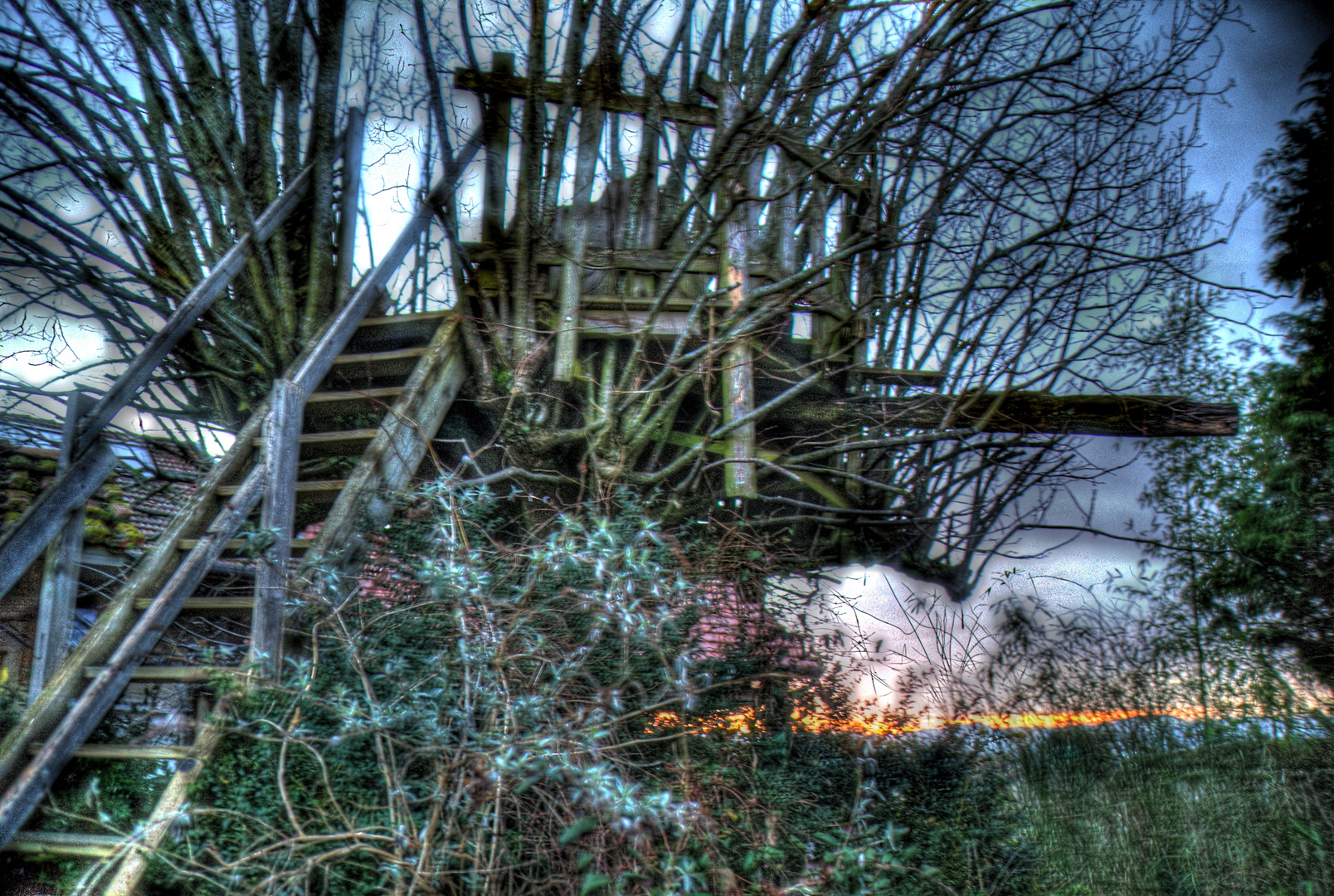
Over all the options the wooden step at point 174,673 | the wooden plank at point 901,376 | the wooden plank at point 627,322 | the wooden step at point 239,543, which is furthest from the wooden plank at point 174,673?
the wooden plank at point 901,376

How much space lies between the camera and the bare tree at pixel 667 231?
487 centimetres

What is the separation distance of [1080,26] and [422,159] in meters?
4.99

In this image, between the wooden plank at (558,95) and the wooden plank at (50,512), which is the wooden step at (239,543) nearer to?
the wooden plank at (50,512)

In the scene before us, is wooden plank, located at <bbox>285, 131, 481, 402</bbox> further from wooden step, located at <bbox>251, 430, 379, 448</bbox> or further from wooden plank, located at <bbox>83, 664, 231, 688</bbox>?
wooden plank, located at <bbox>83, 664, 231, 688</bbox>

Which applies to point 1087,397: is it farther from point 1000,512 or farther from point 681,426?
point 681,426

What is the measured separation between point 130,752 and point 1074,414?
5.64 metres

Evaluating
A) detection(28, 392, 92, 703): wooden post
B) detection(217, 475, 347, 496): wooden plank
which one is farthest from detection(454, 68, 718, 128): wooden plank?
detection(28, 392, 92, 703): wooden post

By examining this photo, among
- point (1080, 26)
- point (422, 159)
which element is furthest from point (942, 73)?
point (422, 159)

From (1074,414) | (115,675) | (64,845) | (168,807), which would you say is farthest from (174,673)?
(1074,414)

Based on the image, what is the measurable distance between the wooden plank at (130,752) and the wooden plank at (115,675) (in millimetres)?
71

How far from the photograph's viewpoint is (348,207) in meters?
5.81

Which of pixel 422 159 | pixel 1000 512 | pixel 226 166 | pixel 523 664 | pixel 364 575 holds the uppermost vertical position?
pixel 422 159

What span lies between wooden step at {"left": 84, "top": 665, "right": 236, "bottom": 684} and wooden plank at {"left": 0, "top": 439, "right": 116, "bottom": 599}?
611mm

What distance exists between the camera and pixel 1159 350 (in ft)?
19.6
